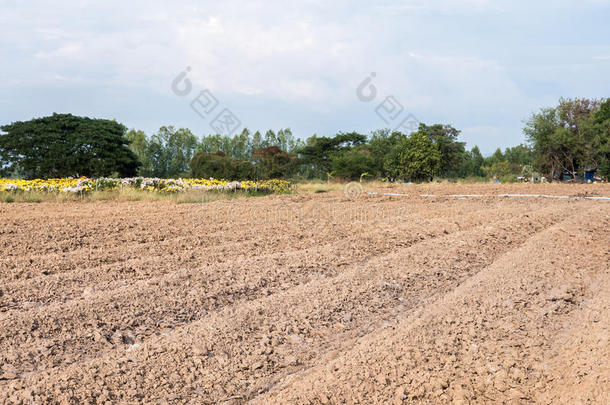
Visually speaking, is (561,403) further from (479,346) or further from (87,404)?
(87,404)

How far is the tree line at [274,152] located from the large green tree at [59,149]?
0.04m

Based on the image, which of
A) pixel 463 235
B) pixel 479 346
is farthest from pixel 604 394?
pixel 463 235

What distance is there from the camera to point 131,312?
3695 mm

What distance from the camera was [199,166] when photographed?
19.9 m

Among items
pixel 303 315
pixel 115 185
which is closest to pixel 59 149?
pixel 115 185

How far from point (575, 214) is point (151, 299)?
8.05 metres

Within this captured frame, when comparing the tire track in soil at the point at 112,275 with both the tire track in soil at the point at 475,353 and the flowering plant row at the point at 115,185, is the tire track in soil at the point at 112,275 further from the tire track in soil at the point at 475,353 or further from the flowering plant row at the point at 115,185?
the flowering plant row at the point at 115,185

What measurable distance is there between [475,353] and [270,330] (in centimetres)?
137

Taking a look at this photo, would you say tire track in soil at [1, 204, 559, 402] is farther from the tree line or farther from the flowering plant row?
the tree line

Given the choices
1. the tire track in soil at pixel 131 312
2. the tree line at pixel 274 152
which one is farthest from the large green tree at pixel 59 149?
the tire track in soil at pixel 131 312

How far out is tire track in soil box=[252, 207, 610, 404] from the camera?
2496 millimetres

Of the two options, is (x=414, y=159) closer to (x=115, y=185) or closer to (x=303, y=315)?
(x=115, y=185)

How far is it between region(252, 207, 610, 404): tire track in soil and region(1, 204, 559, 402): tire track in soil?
25 cm

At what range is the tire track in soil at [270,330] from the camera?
2725mm
